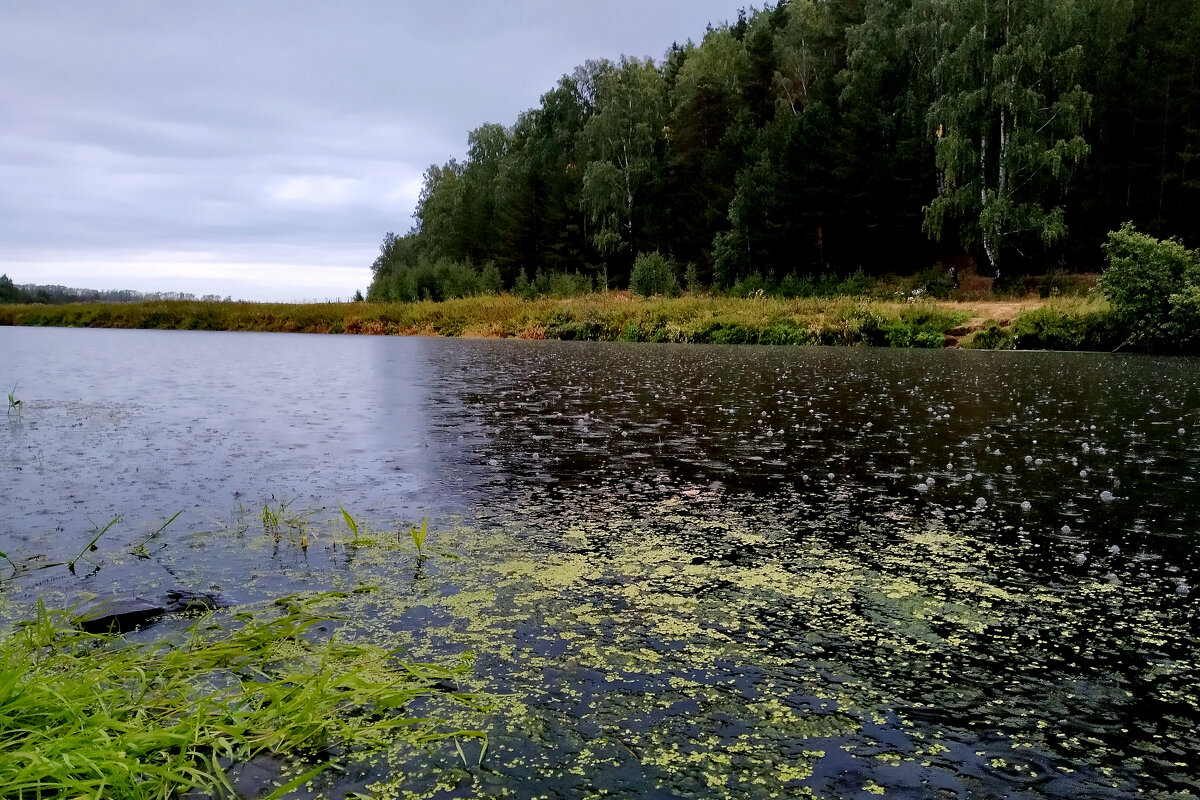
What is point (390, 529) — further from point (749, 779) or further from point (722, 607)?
point (749, 779)

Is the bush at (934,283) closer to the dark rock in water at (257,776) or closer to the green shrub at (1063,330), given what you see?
the green shrub at (1063,330)

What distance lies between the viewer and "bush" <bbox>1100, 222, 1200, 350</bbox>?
26156 millimetres

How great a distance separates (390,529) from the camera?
6.50m

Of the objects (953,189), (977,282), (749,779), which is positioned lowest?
(749,779)

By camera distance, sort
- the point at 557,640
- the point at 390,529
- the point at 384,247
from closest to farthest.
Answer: the point at 557,640 → the point at 390,529 → the point at 384,247

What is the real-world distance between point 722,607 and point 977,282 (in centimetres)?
4696

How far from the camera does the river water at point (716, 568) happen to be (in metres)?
3.24

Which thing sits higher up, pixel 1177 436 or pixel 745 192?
pixel 745 192

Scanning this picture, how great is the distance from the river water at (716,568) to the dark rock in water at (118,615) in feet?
1.17

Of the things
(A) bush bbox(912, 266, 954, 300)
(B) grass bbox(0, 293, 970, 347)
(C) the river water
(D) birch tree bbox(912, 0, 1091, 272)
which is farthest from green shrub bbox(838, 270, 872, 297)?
(C) the river water

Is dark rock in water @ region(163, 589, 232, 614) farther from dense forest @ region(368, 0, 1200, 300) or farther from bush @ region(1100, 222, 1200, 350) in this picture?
dense forest @ region(368, 0, 1200, 300)

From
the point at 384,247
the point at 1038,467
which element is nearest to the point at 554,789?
the point at 1038,467

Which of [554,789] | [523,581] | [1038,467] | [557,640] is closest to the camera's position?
[554,789]

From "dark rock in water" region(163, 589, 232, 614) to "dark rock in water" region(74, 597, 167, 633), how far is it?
0.07 metres
